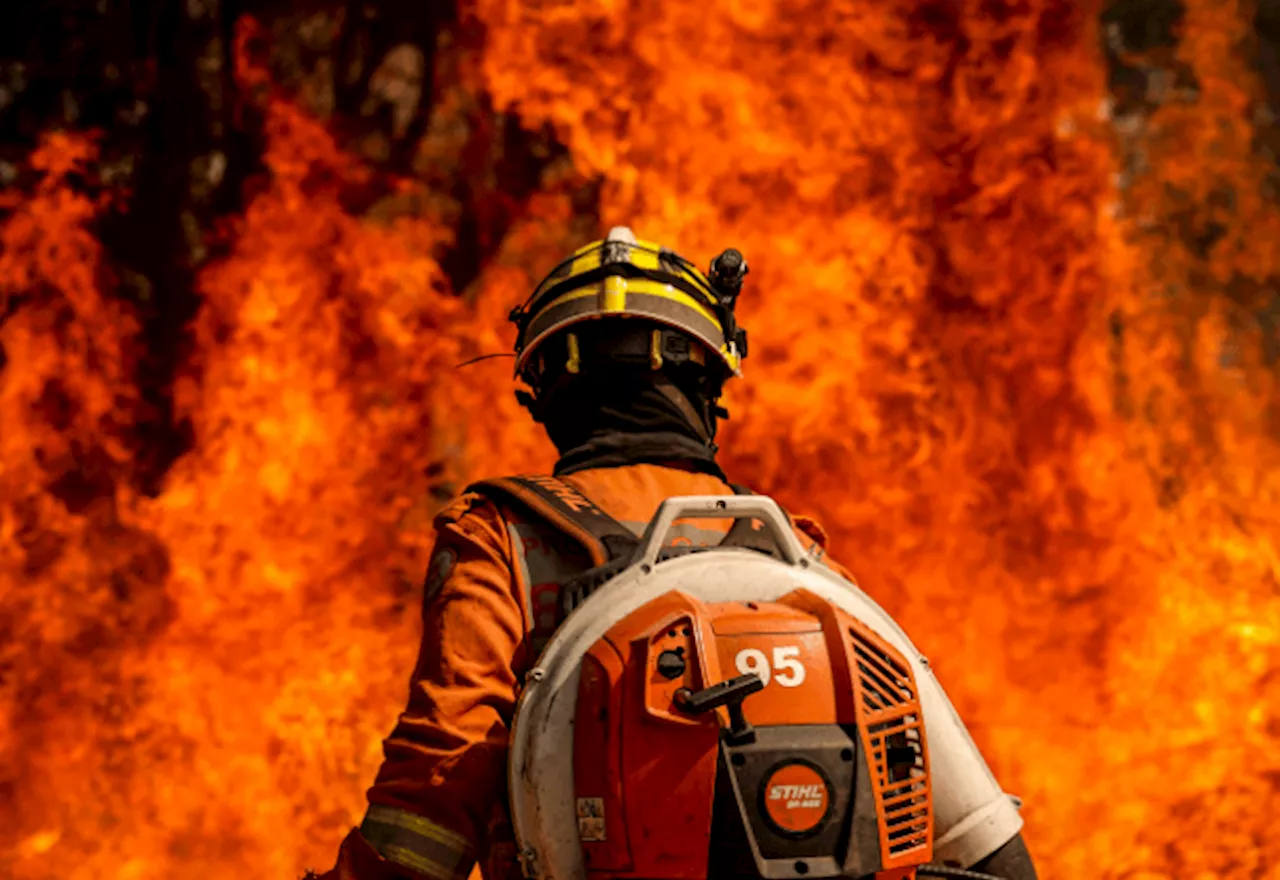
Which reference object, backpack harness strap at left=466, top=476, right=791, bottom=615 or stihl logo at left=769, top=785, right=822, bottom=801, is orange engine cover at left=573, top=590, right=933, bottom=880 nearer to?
stihl logo at left=769, top=785, right=822, bottom=801

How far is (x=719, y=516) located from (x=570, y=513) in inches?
14.3

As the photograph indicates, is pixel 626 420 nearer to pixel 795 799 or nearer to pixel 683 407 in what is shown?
pixel 683 407

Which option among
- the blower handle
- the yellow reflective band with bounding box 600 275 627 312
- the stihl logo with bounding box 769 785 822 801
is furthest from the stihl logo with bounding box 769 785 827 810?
the yellow reflective band with bounding box 600 275 627 312

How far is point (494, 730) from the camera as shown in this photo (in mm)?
2408

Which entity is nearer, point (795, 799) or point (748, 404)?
point (795, 799)

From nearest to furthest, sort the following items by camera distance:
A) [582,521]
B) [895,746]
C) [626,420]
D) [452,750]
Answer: [895,746]
[452,750]
[582,521]
[626,420]

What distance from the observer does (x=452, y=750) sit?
92.3 inches

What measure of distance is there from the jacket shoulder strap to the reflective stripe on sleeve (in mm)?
622

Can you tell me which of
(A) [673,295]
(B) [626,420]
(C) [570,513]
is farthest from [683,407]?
(C) [570,513]

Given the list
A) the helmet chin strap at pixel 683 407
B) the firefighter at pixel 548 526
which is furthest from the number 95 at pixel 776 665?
the helmet chin strap at pixel 683 407

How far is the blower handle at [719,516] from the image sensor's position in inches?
92.9

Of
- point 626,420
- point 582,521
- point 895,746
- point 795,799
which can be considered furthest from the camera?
point 626,420

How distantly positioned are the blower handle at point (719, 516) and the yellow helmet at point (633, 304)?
2.36ft

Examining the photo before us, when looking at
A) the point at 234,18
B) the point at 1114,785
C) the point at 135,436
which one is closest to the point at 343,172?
the point at 234,18
